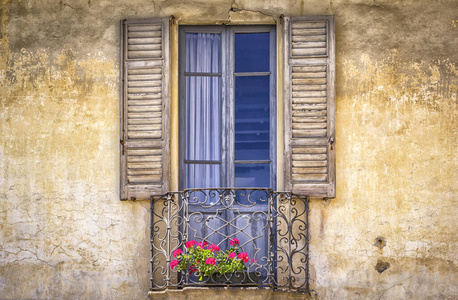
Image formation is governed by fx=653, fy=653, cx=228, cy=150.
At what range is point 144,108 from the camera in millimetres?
6523

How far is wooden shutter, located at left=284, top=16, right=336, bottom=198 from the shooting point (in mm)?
6379

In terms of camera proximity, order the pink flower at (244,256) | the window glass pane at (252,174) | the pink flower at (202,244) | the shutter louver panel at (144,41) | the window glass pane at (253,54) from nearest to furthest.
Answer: the pink flower at (244,256) → the pink flower at (202,244) → the shutter louver panel at (144,41) → the window glass pane at (252,174) → the window glass pane at (253,54)

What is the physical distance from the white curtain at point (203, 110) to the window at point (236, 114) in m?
0.01

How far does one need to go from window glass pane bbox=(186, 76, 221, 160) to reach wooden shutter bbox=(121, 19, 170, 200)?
332 millimetres

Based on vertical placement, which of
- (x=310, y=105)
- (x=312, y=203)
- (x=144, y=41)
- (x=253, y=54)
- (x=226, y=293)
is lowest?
(x=226, y=293)

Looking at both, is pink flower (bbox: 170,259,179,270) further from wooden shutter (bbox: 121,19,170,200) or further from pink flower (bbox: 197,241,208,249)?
wooden shutter (bbox: 121,19,170,200)

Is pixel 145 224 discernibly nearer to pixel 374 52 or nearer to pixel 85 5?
pixel 85 5

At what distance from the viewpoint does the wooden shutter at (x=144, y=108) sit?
21.2 ft

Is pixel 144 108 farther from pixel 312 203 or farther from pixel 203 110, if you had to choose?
pixel 312 203

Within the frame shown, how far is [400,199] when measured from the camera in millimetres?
6367

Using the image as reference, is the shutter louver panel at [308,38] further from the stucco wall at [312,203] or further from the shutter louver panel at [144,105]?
the shutter louver panel at [144,105]

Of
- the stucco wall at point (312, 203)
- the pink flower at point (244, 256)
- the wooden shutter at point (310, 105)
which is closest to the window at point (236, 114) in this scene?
the wooden shutter at point (310, 105)

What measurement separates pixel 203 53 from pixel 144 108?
34.2 inches

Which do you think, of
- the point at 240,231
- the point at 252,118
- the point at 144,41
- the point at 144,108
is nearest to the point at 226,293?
the point at 240,231
